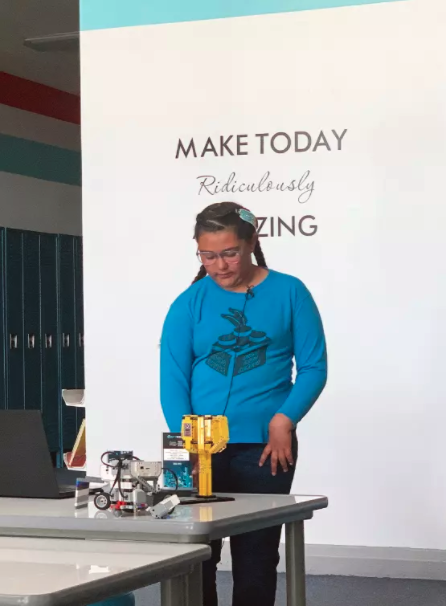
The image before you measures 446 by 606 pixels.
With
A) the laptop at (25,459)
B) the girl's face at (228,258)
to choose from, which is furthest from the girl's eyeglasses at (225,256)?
the laptop at (25,459)

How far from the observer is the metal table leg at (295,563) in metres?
3.25

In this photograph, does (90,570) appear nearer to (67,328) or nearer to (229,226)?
(229,226)

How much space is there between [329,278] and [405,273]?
36cm

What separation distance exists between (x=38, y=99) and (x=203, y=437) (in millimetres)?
8820

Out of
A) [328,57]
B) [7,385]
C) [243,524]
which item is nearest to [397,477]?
[328,57]

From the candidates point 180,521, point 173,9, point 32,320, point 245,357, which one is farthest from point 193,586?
point 32,320

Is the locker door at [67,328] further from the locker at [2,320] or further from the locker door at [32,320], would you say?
the locker at [2,320]

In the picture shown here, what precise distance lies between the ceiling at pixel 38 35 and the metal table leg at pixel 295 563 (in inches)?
236

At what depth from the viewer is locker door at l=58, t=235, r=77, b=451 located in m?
11.4

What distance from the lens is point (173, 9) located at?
18.4 ft

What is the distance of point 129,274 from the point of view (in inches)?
223

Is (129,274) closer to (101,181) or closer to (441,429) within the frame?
(101,181)

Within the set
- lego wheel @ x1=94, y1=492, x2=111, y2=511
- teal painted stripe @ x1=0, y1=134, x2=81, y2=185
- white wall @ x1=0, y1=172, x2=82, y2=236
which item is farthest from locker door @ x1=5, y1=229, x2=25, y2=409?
lego wheel @ x1=94, y1=492, x2=111, y2=511

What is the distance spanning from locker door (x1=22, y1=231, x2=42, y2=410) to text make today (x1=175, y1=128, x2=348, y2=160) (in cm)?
555
